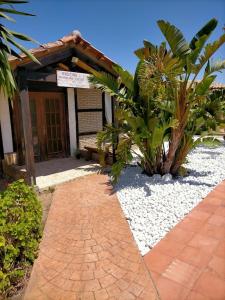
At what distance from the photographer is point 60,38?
17.4 ft

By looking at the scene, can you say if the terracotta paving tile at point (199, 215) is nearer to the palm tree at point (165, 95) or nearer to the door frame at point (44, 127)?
the palm tree at point (165, 95)

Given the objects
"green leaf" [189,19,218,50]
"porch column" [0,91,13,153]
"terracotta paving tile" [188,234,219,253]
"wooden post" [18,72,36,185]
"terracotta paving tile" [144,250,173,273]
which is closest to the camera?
"terracotta paving tile" [144,250,173,273]

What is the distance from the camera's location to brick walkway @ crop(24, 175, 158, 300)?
2.44 m

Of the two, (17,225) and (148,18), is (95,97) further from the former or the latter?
(17,225)

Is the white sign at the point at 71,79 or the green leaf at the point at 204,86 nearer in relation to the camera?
the green leaf at the point at 204,86

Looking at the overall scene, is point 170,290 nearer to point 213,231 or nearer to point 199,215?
point 213,231

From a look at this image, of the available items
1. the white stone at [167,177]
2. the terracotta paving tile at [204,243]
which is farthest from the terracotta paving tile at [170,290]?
the white stone at [167,177]

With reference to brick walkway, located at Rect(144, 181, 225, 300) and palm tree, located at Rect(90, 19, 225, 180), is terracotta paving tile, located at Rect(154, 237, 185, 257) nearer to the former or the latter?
brick walkway, located at Rect(144, 181, 225, 300)

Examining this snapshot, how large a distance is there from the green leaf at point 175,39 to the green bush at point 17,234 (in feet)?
13.8

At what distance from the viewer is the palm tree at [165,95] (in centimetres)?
479

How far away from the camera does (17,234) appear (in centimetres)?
269

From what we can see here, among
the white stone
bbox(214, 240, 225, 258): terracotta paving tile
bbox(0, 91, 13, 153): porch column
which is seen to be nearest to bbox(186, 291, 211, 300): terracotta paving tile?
bbox(214, 240, 225, 258): terracotta paving tile

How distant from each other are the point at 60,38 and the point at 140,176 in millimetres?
4098

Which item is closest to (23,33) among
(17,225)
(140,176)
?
(17,225)
